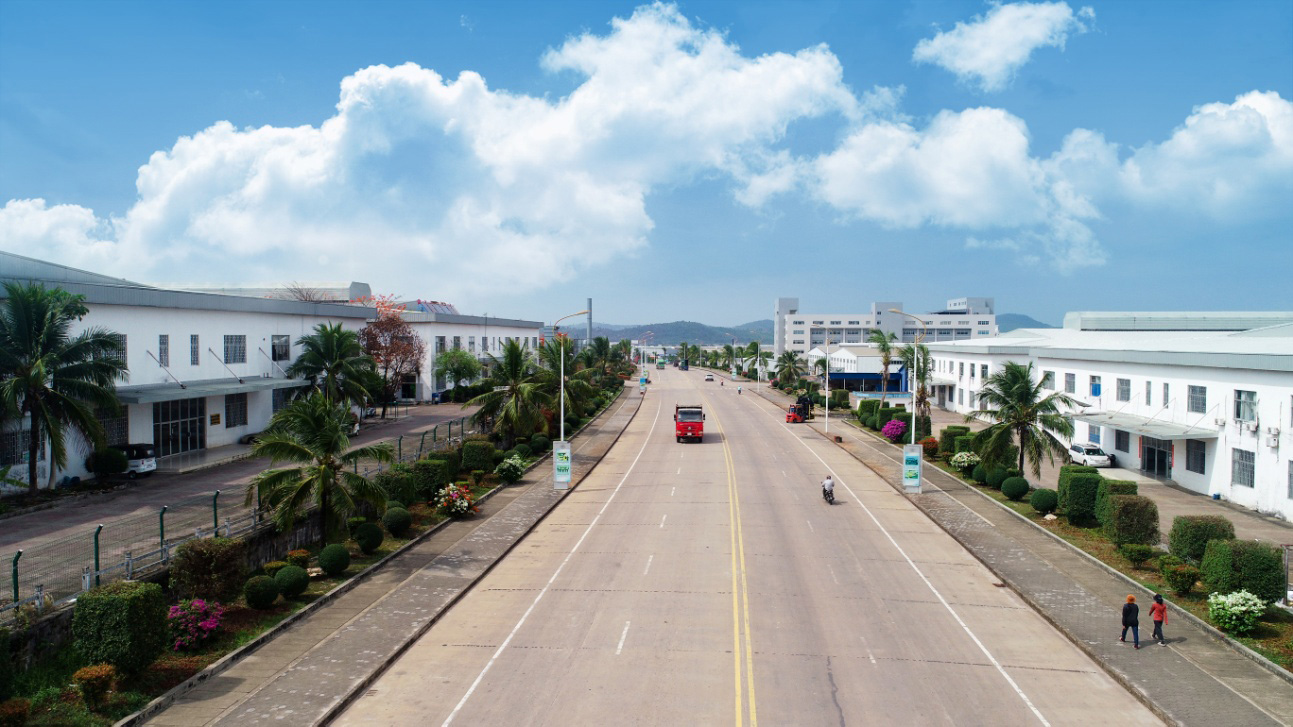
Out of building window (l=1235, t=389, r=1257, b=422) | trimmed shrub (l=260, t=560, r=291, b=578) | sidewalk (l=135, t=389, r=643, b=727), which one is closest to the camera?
sidewalk (l=135, t=389, r=643, b=727)

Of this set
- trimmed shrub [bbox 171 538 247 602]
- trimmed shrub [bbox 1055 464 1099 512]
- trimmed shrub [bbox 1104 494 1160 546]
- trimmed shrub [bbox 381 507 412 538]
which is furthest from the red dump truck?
trimmed shrub [bbox 171 538 247 602]

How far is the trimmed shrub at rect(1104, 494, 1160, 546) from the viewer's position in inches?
1001

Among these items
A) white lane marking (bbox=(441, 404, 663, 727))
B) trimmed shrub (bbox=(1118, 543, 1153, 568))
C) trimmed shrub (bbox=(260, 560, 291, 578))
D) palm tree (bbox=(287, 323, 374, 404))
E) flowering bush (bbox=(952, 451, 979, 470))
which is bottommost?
white lane marking (bbox=(441, 404, 663, 727))

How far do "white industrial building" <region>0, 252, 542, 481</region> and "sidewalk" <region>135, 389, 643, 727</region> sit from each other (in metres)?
17.9

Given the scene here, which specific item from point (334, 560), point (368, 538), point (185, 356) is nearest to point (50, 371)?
point (185, 356)

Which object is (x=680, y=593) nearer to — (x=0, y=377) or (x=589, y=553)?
(x=589, y=553)

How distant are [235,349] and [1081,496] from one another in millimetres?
44087

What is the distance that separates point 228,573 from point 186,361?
26.7 meters

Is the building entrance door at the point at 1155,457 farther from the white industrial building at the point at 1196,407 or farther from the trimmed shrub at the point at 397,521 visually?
the trimmed shrub at the point at 397,521

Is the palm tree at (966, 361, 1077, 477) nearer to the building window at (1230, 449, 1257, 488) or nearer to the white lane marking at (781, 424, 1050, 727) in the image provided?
the building window at (1230, 449, 1257, 488)

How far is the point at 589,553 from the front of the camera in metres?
25.8

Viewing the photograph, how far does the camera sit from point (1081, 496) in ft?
96.2

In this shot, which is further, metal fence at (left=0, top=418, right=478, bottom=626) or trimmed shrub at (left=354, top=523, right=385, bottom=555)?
trimmed shrub at (left=354, top=523, right=385, bottom=555)

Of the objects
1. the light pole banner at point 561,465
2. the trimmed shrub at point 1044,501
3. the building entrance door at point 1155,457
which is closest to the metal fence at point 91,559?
the light pole banner at point 561,465
